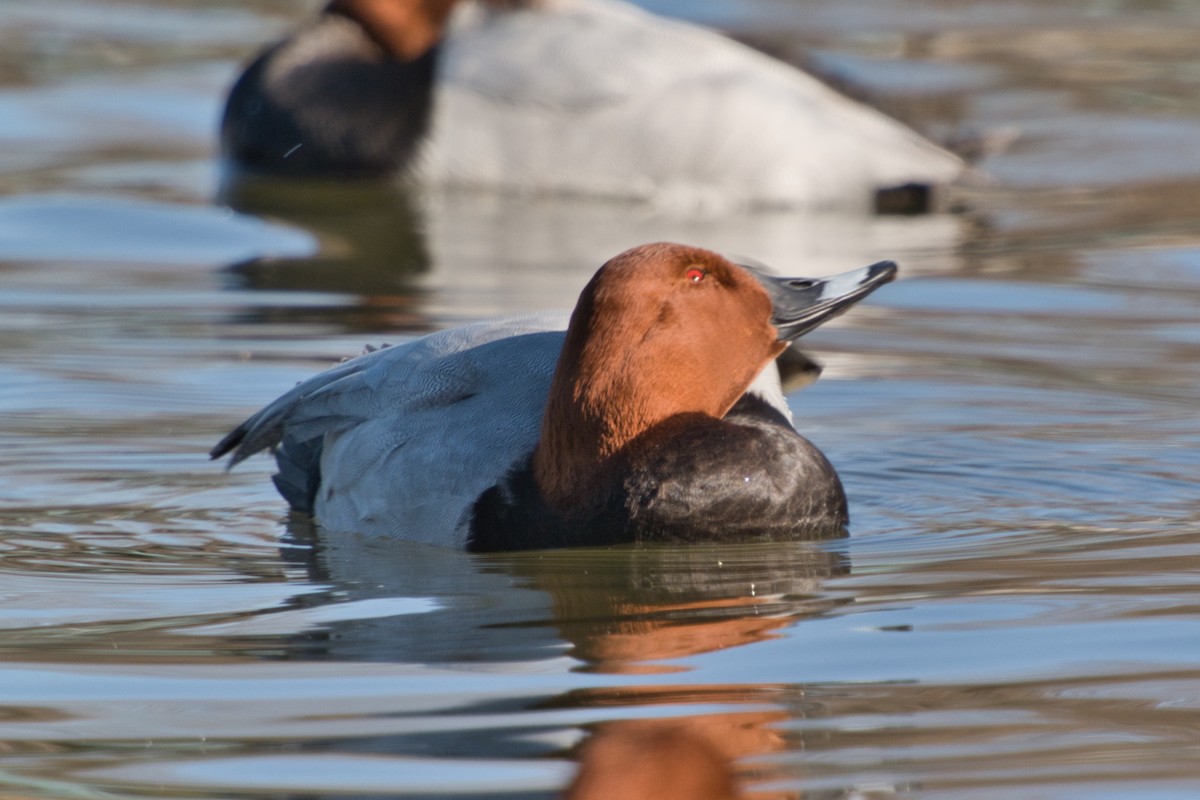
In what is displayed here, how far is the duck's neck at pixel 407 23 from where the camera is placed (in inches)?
388

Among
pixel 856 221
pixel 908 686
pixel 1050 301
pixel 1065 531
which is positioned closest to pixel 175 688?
pixel 908 686

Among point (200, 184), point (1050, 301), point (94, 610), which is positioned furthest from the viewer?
point (200, 184)

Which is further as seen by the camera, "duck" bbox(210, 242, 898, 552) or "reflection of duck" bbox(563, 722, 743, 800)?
"duck" bbox(210, 242, 898, 552)

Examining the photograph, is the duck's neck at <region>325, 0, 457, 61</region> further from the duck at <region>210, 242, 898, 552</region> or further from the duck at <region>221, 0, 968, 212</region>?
the duck at <region>210, 242, 898, 552</region>

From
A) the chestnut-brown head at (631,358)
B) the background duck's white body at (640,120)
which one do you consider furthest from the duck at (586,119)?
the chestnut-brown head at (631,358)

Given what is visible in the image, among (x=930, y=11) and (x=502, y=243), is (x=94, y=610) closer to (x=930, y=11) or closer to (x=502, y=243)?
(x=502, y=243)

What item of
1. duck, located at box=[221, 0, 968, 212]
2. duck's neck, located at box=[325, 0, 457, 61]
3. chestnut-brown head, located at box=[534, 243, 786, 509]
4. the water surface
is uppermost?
duck's neck, located at box=[325, 0, 457, 61]

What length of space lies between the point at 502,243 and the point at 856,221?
1.72 meters

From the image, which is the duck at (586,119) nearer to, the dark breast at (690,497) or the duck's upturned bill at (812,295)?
the duck's upturned bill at (812,295)

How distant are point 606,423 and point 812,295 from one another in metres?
0.63

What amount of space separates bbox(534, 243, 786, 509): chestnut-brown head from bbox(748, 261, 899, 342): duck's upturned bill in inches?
6.1

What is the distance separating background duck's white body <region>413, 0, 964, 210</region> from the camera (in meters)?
9.23

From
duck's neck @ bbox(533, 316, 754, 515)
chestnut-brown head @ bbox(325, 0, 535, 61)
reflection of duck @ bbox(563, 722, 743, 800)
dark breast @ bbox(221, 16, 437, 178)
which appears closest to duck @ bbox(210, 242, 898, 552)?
duck's neck @ bbox(533, 316, 754, 515)

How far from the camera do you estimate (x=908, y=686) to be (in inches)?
136
